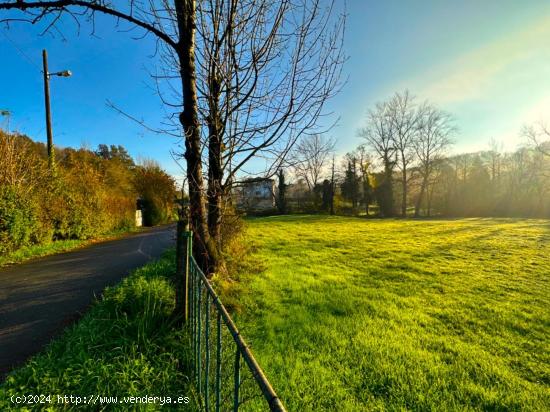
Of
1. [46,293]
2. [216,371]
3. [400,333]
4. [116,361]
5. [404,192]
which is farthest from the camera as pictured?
[404,192]

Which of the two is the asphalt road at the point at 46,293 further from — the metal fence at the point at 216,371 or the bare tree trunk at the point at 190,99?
the bare tree trunk at the point at 190,99

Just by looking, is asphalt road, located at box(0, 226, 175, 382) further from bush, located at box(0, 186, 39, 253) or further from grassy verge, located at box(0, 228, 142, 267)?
bush, located at box(0, 186, 39, 253)

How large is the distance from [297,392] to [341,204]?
41.3 meters

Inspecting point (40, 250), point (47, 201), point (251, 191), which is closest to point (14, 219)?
point (40, 250)

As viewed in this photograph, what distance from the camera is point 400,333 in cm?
404

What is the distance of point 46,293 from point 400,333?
627cm

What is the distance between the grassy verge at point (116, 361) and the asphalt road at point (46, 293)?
502 millimetres

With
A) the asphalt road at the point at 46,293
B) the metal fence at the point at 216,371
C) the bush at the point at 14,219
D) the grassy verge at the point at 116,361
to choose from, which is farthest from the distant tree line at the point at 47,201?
the metal fence at the point at 216,371

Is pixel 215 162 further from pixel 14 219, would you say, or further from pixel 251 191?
pixel 14 219

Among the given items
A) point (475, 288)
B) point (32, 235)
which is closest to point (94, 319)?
point (475, 288)

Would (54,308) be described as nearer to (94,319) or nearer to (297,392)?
(94,319)

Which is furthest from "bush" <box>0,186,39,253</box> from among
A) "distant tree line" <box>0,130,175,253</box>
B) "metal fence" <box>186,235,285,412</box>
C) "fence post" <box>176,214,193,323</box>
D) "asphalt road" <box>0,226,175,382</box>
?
"metal fence" <box>186,235,285,412</box>

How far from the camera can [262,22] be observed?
13.7ft

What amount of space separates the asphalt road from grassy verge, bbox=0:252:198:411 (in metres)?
0.50
